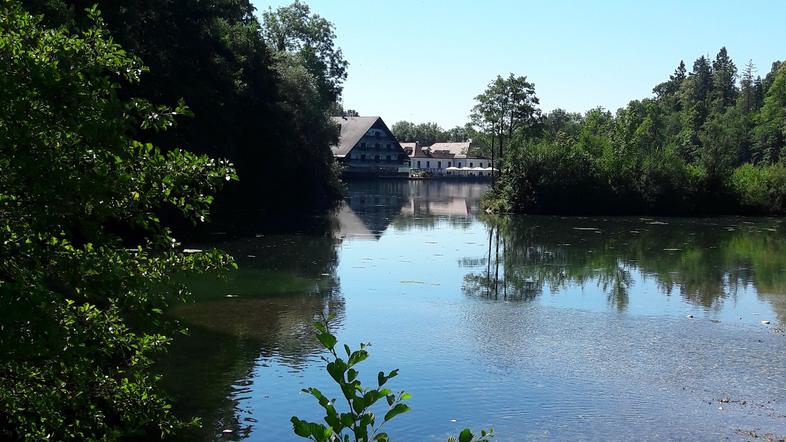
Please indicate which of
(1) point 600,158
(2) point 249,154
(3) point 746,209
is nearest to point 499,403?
(2) point 249,154

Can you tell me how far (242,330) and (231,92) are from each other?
24081 mm

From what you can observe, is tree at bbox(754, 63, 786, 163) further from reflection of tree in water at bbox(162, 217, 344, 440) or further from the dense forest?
the dense forest

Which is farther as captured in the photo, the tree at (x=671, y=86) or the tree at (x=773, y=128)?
the tree at (x=671, y=86)

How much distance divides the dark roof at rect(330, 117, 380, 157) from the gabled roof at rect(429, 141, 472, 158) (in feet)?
89.4

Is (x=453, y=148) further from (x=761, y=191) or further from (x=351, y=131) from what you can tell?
(x=761, y=191)

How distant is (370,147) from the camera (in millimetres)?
112312

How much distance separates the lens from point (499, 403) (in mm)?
10938

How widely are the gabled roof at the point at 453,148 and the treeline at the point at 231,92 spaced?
84325mm

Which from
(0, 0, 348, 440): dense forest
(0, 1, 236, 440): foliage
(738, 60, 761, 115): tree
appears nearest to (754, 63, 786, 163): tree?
(738, 60, 761, 115): tree

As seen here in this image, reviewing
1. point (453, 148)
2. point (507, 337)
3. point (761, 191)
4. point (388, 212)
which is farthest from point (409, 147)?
point (507, 337)

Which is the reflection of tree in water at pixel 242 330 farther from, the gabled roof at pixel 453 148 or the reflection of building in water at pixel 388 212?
the gabled roof at pixel 453 148

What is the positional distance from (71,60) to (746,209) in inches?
2100

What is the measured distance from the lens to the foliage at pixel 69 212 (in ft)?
14.2

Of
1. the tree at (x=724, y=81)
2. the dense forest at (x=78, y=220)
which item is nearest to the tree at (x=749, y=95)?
the tree at (x=724, y=81)
